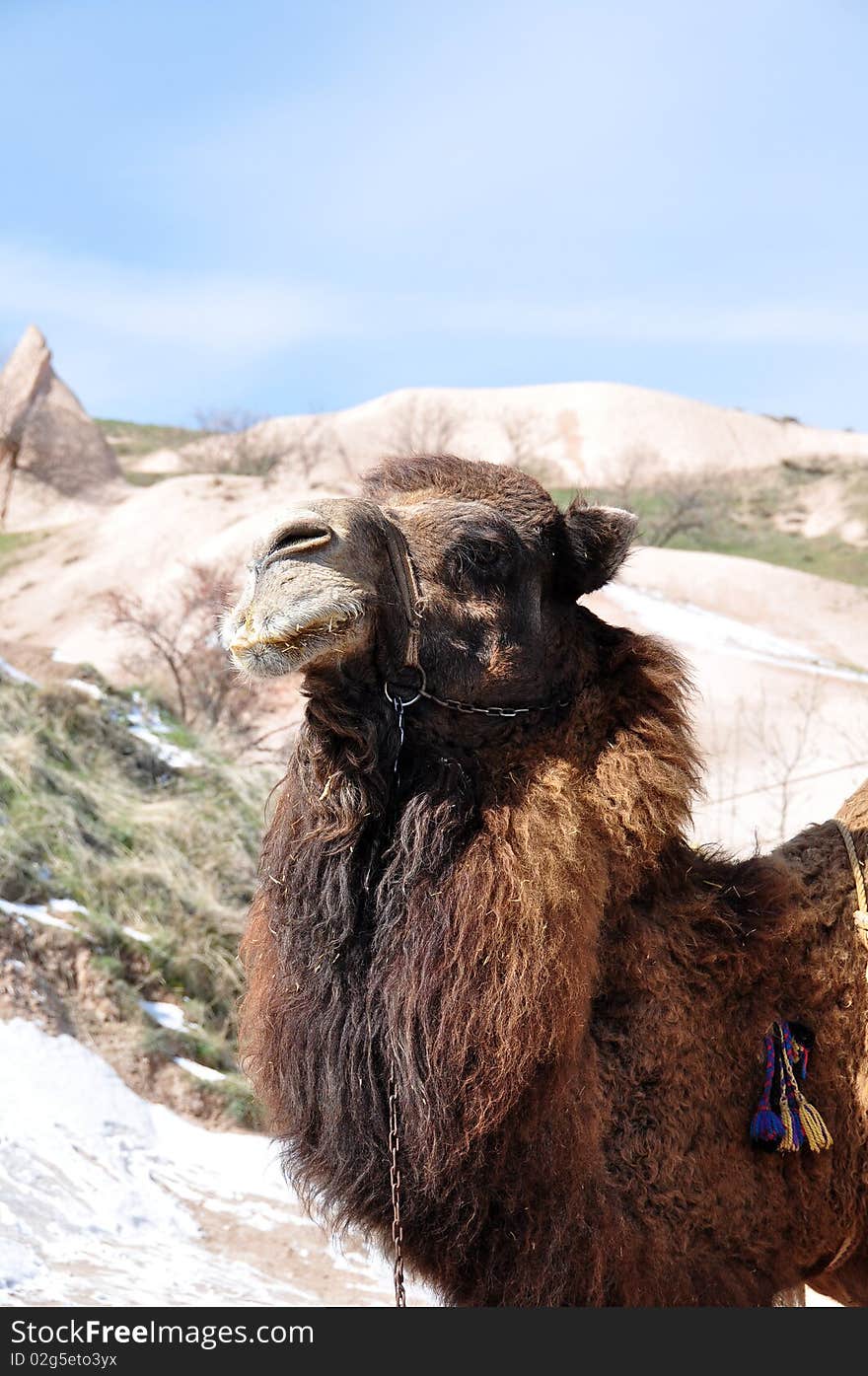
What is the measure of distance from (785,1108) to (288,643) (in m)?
1.63

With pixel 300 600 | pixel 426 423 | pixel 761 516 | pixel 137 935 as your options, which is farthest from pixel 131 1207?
pixel 761 516

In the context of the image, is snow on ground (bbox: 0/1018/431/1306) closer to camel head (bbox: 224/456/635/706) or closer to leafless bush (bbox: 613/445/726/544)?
camel head (bbox: 224/456/635/706)

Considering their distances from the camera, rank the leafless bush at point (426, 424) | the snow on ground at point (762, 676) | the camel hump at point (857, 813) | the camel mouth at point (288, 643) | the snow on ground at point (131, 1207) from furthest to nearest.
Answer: the leafless bush at point (426, 424) < the snow on ground at point (762, 676) < the snow on ground at point (131, 1207) < the camel hump at point (857, 813) < the camel mouth at point (288, 643)

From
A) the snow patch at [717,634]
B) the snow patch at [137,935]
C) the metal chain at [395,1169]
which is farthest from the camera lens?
the snow patch at [717,634]

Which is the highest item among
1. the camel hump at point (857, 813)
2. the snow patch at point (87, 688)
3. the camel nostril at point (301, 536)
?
the camel nostril at point (301, 536)

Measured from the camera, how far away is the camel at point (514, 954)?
10.1 feet

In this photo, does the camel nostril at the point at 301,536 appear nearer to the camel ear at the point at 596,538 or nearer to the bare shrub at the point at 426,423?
the camel ear at the point at 596,538

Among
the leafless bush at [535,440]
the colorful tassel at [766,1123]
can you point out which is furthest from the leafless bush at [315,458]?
the colorful tassel at [766,1123]

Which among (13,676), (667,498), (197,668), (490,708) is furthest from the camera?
(667,498)

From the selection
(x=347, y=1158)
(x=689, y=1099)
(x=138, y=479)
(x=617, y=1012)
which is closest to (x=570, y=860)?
(x=617, y=1012)

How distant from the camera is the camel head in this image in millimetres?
3021

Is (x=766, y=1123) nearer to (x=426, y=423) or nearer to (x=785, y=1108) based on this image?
(x=785, y=1108)

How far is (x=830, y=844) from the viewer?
3.77 metres

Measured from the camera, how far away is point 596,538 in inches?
144
